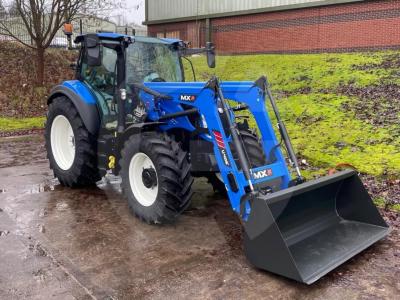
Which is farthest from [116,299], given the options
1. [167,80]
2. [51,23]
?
[51,23]

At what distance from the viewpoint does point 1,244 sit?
4426 mm

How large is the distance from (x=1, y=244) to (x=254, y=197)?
8.59 feet

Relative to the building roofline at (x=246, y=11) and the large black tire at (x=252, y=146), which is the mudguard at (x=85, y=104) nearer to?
the large black tire at (x=252, y=146)

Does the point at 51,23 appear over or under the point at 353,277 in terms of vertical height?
over

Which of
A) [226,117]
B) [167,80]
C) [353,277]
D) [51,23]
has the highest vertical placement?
[51,23]

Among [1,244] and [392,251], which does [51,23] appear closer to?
[1,244]

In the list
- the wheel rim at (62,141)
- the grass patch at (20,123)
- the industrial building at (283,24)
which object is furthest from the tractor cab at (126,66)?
the industrial building at (283,24)

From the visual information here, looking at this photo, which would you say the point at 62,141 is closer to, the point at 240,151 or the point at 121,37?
the point at 121,37

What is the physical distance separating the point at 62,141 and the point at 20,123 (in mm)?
6998

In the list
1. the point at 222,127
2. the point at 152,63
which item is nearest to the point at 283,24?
the point at 152,63

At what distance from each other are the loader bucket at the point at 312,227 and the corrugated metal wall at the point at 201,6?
1295 centimetres

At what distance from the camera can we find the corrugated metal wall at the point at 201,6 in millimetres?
17884

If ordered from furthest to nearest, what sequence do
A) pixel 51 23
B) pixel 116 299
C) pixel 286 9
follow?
pixel 286 9, pixel 51 23, pixel 116 299

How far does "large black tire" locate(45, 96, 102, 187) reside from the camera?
6.02 meters
